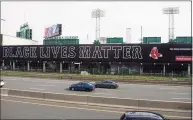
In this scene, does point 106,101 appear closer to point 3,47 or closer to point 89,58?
Result: point 89,58

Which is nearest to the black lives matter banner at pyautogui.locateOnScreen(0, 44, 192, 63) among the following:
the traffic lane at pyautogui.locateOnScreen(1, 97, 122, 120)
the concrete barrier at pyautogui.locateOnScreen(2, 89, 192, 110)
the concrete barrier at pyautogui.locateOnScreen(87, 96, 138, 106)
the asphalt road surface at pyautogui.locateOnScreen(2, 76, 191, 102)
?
the asphalt road surface at pyautogui.locateOnScreen(2, 76, 191, 102)

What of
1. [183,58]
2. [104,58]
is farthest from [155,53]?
[104,58]

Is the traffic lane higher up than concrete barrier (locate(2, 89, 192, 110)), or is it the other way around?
concrete barrier (locate(2, 89, 192, 110))

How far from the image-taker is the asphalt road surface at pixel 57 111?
21.7 metres

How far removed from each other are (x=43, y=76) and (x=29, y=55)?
67.5ft

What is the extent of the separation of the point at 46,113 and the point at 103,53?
49703mm

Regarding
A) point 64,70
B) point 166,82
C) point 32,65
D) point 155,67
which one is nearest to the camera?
point 166,82

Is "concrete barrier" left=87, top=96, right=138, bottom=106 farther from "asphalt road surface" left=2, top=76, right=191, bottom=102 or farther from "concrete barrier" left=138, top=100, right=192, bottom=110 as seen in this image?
"asphalt road surface" left=2, top=76, right=191, bottom=102

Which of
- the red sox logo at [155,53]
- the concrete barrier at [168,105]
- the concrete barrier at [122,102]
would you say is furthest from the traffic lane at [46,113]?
the red sox logo at [155,53]

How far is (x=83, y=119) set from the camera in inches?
826

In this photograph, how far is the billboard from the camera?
9088 cm

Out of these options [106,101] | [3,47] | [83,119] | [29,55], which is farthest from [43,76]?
[83,119]

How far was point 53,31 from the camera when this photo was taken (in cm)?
9306

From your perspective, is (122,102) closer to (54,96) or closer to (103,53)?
(54,96)
